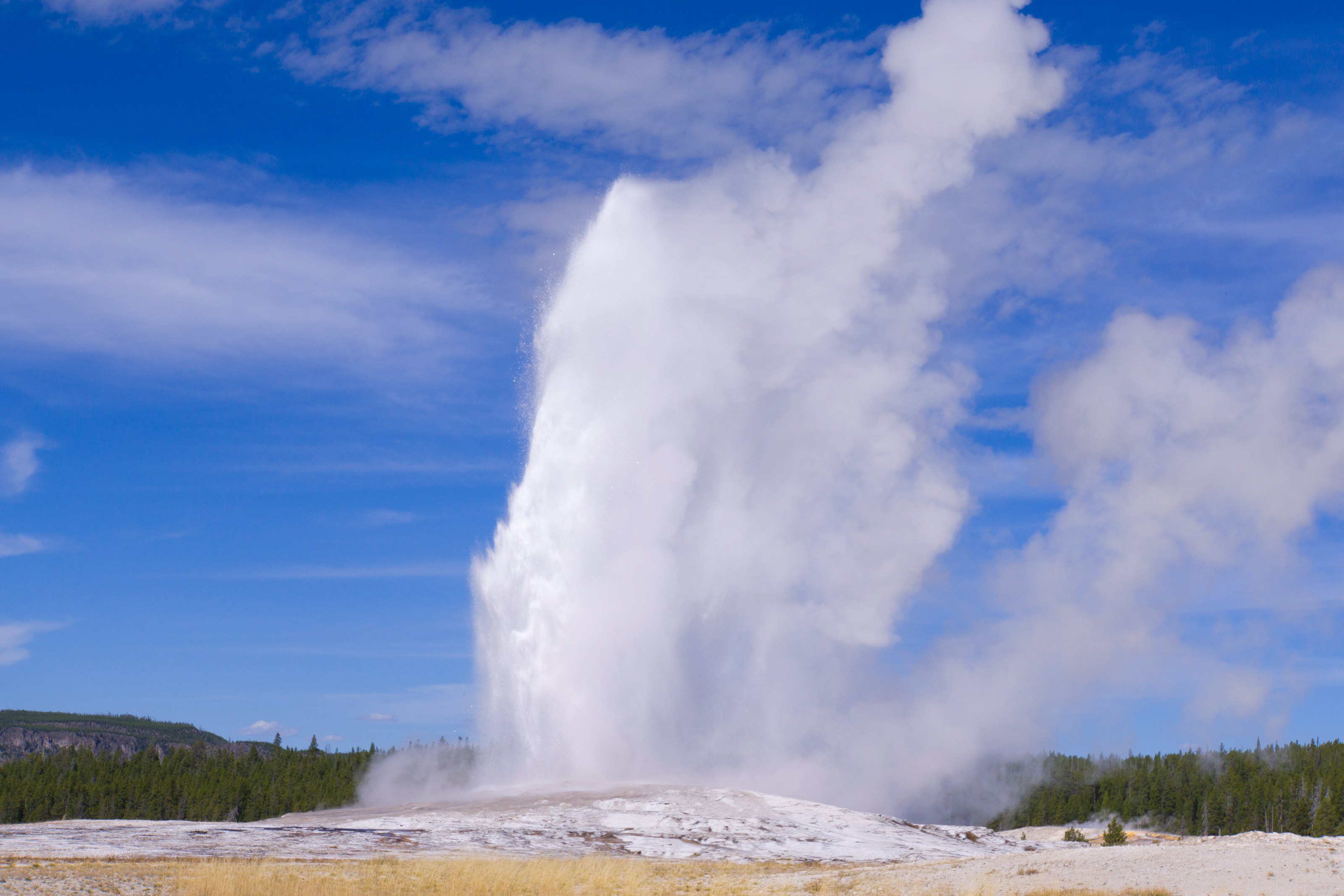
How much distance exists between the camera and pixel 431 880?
94.6 ft

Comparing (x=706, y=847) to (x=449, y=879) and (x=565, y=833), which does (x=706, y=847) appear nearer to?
(x=565, y=833)

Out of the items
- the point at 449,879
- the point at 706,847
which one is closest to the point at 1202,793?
the point at 706,847

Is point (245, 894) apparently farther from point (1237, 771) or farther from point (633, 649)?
point (1237, 771)

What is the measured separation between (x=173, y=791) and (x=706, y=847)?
99696 mm

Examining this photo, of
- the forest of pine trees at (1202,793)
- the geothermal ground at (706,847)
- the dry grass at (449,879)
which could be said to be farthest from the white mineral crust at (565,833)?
the forest of pine trees at (1202,793)

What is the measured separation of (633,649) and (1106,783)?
105038 mm

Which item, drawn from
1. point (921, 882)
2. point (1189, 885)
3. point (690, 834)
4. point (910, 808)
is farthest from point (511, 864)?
point (910, 808)

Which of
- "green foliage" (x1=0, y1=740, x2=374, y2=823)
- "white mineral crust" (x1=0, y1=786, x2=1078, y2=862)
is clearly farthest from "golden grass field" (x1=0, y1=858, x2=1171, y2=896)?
"green foliage" (x1=0, y1=740, x2=374, y2=823)

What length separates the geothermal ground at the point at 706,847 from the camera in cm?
2725

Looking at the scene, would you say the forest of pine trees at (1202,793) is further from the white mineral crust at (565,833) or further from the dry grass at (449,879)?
the dry grass at (449,879)

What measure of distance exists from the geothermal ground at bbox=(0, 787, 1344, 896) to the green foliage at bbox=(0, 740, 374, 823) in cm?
7168

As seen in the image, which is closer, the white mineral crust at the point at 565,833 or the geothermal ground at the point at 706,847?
the geothermal ground at the point at 706,847

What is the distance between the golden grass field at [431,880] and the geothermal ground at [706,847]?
147 millimetres

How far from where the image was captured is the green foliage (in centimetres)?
11931
